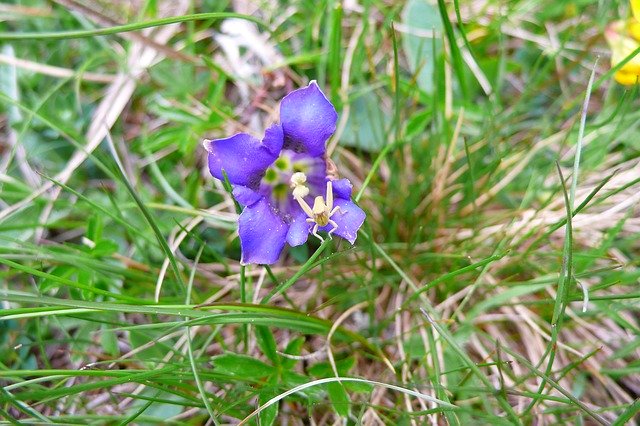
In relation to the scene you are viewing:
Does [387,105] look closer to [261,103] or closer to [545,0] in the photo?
[261,103]

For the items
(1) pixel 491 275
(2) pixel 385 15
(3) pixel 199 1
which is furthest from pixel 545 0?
(3) pixel 199 1

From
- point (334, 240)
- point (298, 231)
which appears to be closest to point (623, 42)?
point (334, 240)

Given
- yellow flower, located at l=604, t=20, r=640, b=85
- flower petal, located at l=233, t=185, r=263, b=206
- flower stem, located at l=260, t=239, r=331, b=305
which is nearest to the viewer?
flower stem, located at l=260, t=239, r=331, b=305

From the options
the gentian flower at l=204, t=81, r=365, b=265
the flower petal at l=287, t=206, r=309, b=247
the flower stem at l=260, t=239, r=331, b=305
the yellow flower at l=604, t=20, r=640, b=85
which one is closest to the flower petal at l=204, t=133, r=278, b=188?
the gentian flower at l=204, t=81, r=365, b=265

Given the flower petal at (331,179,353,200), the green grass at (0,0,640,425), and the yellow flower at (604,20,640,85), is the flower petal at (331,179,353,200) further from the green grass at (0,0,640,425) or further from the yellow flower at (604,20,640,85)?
the yellow flower at (604,20,640,85)

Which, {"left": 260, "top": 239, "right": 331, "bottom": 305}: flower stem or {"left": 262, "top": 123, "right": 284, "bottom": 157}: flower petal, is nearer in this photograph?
{"left": 260, "top": 239, "right": 331, "bottom": 305}: flower stem

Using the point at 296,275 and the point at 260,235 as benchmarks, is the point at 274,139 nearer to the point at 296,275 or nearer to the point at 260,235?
the point at 260,235

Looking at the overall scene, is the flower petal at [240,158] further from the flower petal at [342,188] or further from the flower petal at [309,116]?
the flower petal at [342,188]
